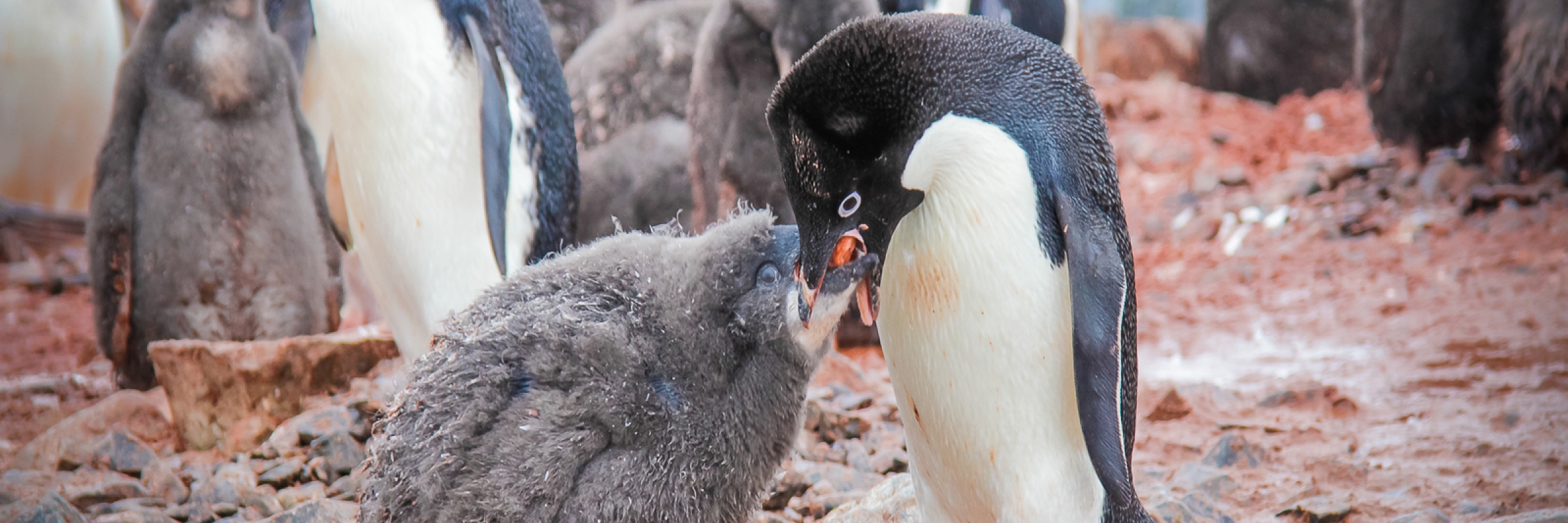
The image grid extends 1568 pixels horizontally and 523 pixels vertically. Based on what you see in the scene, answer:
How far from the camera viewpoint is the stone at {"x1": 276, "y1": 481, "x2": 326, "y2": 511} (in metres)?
2.43

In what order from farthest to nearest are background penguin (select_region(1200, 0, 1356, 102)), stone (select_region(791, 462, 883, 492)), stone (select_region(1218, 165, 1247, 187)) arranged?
background penguin (select_region(1200, 0, 1356, 102)) < stone (select_region(1218, 165, 1247, 187)) < stone (select_region(791, 462, 883, 492))

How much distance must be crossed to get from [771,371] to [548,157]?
130cm

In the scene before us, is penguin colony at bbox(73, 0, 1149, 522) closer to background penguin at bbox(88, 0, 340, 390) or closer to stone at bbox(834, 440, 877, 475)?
A: stone at bbox(834, 440, 877, 475)

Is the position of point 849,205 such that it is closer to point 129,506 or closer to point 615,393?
point 615,393

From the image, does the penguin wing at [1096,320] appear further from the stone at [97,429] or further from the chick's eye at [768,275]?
the stone at [97,429]

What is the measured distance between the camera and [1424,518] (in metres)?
2.16

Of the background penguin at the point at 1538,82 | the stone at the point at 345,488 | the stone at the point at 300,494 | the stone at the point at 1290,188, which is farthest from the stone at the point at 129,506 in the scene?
the background penguin at the point at 1538,82

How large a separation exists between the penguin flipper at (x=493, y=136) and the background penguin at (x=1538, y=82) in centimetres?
495

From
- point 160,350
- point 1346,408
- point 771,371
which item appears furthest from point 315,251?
point 1346,408

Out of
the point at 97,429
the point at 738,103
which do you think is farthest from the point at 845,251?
the point at 97,429

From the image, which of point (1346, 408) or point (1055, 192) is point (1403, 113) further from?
point (1055, 192)

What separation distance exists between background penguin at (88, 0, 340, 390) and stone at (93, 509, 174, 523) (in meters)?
1.26

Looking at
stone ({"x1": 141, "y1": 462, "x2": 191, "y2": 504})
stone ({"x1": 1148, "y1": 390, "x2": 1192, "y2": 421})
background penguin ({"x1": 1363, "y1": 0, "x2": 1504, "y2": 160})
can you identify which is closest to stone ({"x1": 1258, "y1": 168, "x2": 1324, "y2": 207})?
background penguin ({"x1": 1363, "y1": 0, "x2": 1504, "y2": 160})

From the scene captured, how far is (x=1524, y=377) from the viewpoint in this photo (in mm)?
3320
